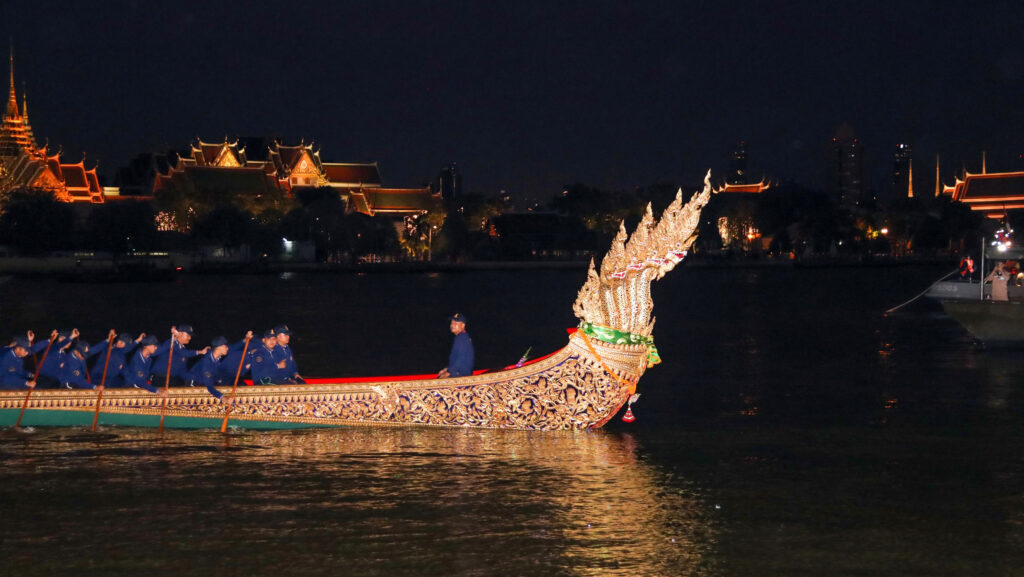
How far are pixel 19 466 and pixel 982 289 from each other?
22470 millimetres

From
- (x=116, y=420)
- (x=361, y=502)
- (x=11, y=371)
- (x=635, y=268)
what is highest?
(x=635, y=268)

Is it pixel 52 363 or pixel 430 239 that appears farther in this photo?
pixel 430 239

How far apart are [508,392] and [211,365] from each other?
12.1 ft

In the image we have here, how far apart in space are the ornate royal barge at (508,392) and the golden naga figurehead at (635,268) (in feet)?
0.04

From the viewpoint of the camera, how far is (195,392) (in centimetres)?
1420

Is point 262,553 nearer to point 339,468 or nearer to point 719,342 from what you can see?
point 339,468

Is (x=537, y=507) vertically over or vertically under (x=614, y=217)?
under

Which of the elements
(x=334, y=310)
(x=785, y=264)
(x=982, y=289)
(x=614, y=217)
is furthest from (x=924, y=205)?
(x=982, y=289)

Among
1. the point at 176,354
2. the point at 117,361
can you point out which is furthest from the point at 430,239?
the point at 176,354

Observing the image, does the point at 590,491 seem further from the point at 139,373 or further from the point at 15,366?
the point at 15,366

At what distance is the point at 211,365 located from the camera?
14500 millimetres

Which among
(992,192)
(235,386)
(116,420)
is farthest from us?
(992,192)

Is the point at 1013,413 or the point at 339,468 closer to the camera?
the point at 339,468

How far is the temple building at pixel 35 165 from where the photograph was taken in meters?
93.6
